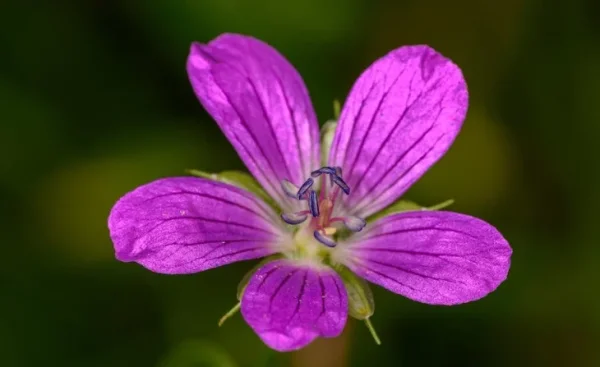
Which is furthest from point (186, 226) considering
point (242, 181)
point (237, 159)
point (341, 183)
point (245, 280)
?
point (237, 159)

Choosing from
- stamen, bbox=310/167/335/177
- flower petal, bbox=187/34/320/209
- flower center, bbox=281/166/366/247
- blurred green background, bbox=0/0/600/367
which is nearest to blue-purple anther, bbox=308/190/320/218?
flower center, bbox=281/166/366/247

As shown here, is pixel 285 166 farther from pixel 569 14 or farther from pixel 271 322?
pixel 569 14

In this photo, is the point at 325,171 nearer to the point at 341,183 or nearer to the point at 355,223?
the point at 341,183

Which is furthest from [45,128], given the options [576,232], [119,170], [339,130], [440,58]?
[576,232]

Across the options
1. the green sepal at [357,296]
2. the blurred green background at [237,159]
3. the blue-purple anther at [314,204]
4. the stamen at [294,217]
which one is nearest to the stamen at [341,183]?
the blue-purple anther at [314,204]

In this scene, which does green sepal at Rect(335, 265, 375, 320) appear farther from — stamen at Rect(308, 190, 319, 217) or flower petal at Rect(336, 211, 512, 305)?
stamen at Rect(308, 190, 319, 217)
